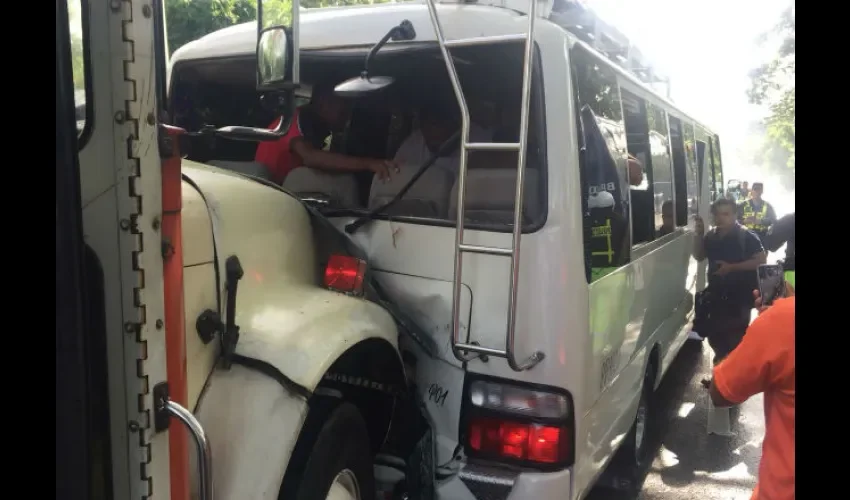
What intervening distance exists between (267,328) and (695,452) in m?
4.15

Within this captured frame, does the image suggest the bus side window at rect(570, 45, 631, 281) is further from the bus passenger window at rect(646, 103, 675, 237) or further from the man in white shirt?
the bus passenger window at rect(646, 103, 675, 237)

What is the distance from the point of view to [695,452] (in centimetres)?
507

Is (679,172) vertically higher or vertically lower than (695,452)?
higher

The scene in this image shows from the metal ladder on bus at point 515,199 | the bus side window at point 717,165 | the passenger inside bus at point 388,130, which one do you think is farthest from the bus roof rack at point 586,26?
the bus side window at point 717,165

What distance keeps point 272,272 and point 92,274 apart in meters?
0.87

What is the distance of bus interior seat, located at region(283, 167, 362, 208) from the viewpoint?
120 inches

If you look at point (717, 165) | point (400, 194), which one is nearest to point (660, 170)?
point (400, 194)

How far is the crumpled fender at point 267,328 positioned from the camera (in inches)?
73.1

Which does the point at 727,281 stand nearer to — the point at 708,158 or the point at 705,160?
the point at 705,160

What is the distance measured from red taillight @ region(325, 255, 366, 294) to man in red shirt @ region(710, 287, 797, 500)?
1346 millimetres

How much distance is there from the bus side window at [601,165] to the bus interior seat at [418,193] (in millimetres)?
606

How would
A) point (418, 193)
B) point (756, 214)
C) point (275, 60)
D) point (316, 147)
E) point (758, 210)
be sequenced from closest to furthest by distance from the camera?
point (275, 60), point (418, 193), point (316, 147), point (756, 214), point (758, 210)

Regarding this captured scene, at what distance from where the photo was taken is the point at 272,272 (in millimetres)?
2342

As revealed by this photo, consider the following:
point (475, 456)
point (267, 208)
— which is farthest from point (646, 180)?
point (267, 208)
